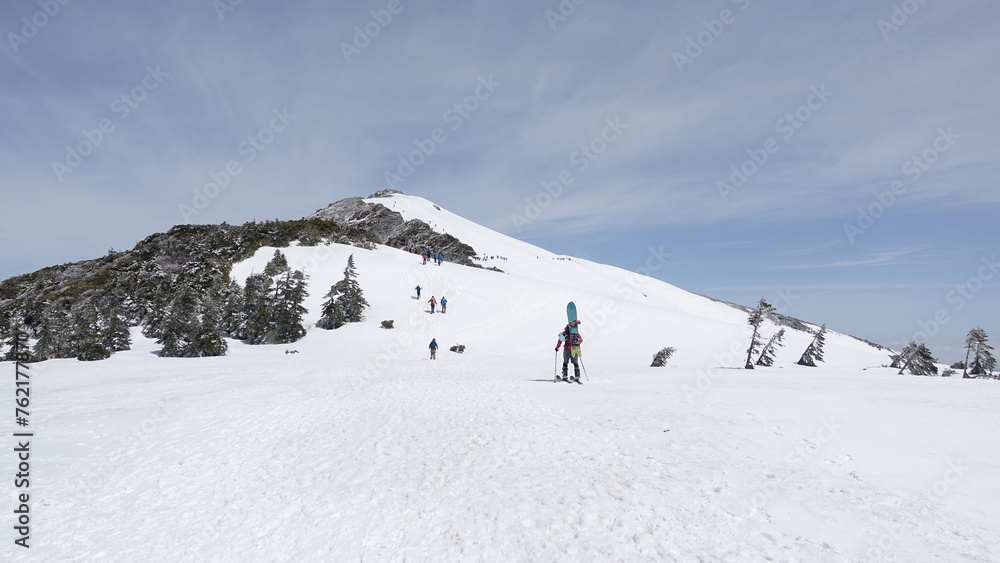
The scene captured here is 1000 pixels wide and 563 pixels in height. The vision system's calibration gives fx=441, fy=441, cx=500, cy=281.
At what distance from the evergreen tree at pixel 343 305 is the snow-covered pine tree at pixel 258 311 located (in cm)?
372

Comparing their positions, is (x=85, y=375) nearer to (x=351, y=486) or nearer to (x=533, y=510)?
(x=351, y=486)

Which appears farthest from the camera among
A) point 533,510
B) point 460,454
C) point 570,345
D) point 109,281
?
point 109,281

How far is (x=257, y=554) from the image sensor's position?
17.8ft

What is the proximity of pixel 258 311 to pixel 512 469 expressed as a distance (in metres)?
28.1

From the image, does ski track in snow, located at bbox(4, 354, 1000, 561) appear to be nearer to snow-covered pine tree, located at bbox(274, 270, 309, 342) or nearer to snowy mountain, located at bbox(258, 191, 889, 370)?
snowy mountain, located at bbox(258, 191, 889, 370)

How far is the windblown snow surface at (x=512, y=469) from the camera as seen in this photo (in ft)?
17.2

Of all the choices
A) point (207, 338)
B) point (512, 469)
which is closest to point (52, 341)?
point (207, 338)

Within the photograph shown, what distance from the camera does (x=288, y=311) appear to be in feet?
98.6

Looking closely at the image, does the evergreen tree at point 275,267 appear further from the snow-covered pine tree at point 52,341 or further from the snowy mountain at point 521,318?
the snow-covered pine tree at point 52,341

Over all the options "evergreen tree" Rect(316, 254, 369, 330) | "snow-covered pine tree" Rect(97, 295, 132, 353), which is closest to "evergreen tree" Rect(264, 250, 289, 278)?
"evergreen tree" Rect(316, 254, 369, 330)

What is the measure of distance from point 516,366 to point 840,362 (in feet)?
68.2

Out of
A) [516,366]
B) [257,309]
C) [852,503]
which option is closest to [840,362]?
[516,366]

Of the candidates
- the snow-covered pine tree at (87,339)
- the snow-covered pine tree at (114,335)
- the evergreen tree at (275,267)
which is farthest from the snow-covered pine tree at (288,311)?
the snow-covered pine tree at (87,339)

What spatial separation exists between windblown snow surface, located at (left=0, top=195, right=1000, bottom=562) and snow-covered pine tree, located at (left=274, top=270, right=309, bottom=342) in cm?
1263
